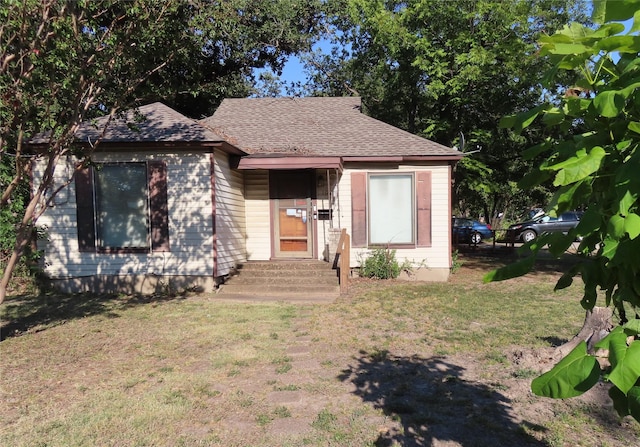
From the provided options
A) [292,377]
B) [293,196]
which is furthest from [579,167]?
[293,196]

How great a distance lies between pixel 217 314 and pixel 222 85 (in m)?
14.7

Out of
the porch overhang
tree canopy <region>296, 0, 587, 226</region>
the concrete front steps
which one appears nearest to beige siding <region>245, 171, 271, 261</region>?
the concrete front steps

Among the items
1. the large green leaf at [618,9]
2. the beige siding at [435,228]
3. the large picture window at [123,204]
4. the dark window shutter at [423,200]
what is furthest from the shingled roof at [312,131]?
the large green leaf at [618,9]

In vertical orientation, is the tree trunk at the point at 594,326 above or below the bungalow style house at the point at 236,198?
below

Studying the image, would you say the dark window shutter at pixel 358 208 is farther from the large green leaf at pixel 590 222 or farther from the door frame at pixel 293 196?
the large green leaf at pixel 590 222

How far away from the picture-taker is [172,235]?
965 centimetres

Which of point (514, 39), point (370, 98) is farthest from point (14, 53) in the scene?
point (370, 98)

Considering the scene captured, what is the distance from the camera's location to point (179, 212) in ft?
31.7

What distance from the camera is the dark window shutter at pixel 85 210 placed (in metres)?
9.63

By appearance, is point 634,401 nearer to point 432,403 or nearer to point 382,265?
point 432,403

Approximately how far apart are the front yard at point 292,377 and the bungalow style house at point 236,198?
1.65 metres

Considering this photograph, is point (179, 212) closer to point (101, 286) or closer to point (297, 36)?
point (101, 286)

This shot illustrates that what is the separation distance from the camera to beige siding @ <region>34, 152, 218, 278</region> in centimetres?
962

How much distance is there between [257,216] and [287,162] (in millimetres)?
1933
